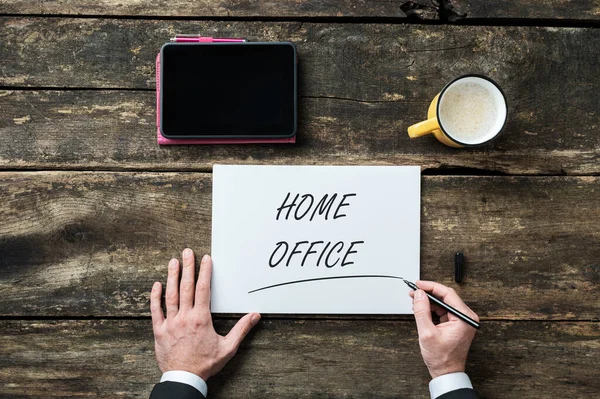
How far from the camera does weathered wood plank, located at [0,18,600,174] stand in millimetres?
880

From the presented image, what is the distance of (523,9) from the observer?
90 centimetres

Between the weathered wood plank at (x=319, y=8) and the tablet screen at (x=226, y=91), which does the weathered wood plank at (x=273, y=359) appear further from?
the weathered wood plank at (x=319, y=8)

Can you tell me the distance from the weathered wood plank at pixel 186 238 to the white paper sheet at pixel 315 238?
39 millimetres

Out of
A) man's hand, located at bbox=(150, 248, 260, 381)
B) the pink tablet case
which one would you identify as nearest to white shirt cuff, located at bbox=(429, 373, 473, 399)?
man's hand, located at bbox=(150, 248, 260, 381)

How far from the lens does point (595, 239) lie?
35.2 inches

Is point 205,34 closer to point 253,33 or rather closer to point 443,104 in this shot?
point 253,33

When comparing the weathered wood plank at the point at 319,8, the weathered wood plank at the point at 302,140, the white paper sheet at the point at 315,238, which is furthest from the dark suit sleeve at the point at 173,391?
the weathered wood plank at the point at 319,8

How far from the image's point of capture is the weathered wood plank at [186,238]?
34.5 inches

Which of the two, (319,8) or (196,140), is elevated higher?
(319,8)

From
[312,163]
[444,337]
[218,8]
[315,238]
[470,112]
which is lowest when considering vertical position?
[444,337]

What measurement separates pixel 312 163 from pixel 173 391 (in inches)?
18.0

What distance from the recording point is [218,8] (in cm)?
89

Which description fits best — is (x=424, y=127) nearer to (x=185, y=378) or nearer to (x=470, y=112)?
(x=470, y=112)

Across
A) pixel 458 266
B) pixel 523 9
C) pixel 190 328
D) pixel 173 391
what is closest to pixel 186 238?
pixel 190 328
